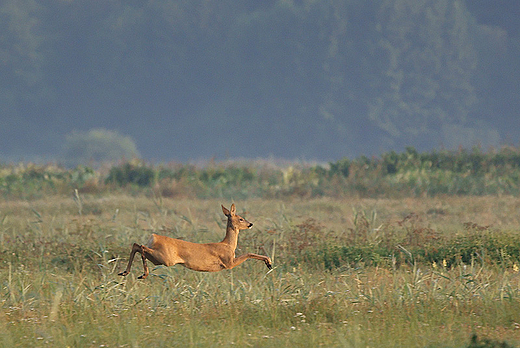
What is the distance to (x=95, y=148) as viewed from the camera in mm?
67312

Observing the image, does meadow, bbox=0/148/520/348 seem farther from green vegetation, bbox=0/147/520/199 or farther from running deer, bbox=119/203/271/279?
running deer, bbox=119/203/271/279

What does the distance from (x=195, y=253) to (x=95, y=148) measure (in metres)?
63.9

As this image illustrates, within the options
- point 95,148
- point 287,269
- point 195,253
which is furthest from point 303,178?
point 95,148

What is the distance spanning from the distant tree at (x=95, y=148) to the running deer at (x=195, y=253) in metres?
61.1

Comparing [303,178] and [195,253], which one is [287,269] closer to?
[195,253]

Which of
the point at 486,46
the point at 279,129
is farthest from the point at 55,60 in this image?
the point at 486,46

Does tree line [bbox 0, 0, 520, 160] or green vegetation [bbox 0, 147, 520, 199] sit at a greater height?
tree line [bbox 0, 0, 520, 160]

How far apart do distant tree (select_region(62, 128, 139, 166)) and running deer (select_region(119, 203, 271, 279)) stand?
6106 cm

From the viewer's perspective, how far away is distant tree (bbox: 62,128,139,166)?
66.3 meters

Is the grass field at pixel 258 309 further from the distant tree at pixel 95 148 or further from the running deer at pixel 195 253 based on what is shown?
the distant tree at pixel 95 148

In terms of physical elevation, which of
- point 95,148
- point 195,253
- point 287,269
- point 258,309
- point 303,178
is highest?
point 95,148

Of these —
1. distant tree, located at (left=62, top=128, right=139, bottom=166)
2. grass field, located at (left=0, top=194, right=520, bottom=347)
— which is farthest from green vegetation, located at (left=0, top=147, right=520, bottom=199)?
distant tree, located at (left=62, top=128, right=139, bottom=166)

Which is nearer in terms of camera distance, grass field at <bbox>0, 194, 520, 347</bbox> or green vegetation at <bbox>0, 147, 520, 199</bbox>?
grass field at <bbox>0, 194, 520, 347</bbox>


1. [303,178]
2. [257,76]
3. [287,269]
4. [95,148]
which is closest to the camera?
[287,269]
